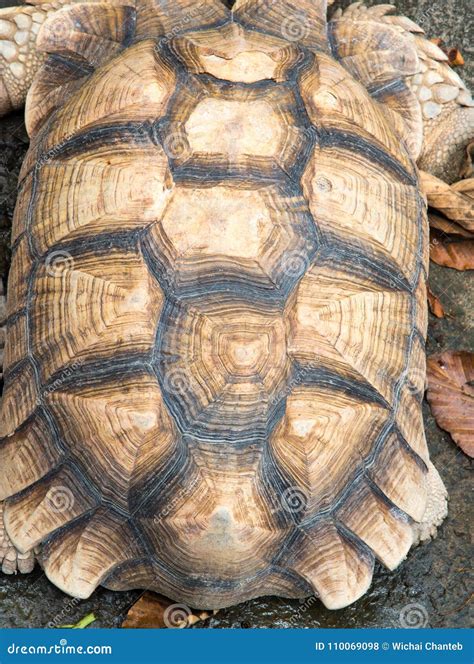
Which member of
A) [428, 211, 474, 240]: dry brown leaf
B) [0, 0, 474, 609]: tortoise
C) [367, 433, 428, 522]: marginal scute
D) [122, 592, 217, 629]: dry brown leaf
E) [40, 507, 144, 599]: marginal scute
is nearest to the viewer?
[0, 0, 474, 609]: tortoise

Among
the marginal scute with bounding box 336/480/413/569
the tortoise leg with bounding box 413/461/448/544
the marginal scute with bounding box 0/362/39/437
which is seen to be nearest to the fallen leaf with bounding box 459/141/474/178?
the tortoise leg with bounding box 413/461/448/544

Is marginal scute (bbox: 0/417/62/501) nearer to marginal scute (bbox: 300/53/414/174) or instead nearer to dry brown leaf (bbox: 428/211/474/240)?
marginal scute (bbox: 300/53/414/174)

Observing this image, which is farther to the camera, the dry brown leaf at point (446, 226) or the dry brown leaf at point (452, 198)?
the dry brown leaf at point (446, 226)

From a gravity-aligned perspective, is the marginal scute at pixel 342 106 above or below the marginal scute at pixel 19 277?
above

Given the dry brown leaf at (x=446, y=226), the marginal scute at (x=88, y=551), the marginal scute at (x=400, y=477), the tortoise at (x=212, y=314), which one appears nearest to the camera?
the tortoise at (x=212, y=314)

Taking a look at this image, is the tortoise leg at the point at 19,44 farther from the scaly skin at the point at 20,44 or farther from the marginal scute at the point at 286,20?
the marginal scute at the point at 286,20

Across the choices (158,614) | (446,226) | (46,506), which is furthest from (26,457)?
(446,226)

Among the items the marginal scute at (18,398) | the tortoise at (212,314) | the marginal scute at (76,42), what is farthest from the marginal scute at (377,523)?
the marginal scute at (76,42)
